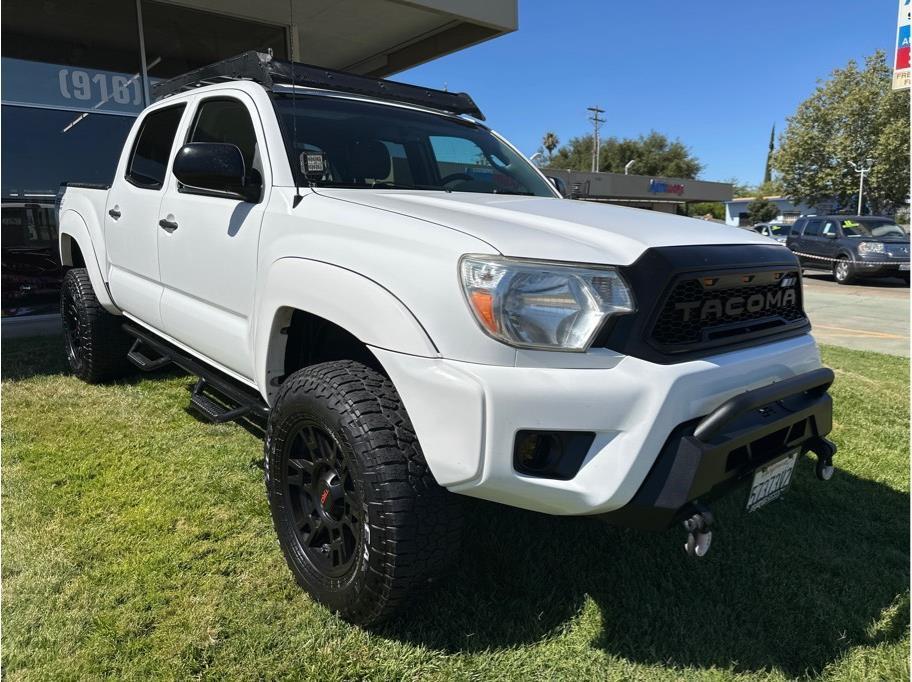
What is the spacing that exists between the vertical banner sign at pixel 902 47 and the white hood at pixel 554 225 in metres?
6.36

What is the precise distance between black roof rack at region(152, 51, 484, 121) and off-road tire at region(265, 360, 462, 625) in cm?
152

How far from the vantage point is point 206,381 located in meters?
3.37

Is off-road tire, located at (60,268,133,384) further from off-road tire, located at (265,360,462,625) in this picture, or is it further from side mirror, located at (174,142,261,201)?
off-road tire, located at (265,360,462,625)

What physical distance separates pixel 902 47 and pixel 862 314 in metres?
4.85

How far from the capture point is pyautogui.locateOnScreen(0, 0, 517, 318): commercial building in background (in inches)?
297

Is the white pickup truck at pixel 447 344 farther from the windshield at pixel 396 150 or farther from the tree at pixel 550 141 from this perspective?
the tree at pixel 550 141

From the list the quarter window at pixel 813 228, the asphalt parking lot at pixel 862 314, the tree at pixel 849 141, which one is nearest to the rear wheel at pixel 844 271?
the asphalt parking lot at pixel 862 314

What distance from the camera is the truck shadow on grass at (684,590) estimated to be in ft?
7.25

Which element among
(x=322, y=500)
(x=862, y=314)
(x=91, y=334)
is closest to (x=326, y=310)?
(x=322, y=500)

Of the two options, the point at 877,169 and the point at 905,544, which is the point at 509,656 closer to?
the point at 905,544

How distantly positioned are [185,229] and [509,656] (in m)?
2.41

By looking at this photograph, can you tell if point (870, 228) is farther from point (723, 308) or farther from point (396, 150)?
point (723, 308)

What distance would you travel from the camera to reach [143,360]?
4.16 metres

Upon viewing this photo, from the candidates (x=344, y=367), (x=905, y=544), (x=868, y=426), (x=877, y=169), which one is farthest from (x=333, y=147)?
(x=877, y=169)
